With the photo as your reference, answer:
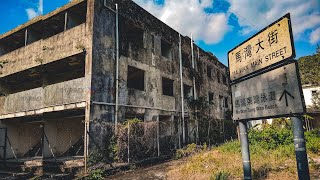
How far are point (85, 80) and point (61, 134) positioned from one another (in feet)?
15.5

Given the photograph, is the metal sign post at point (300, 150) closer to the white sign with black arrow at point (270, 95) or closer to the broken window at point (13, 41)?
the white sign with black arrow at point (270, 95)

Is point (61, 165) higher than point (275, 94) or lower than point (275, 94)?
lower

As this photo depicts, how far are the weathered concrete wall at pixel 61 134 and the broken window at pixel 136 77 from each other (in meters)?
4.05

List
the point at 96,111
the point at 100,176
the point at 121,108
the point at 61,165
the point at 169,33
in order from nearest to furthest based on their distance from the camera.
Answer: the point at 100,176 → the point at 61,165 → the point at 96,111 → the point at 121,108 → the point at 169,33

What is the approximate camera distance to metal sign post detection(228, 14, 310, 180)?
114 inches

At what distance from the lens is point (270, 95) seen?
3.34 metres

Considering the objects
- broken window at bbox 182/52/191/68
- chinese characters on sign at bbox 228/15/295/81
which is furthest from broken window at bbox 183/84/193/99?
chinese characters on sign at bbox 228/15/295/81

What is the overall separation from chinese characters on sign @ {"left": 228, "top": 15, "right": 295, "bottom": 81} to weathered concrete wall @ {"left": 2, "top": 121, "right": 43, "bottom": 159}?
14.0 meters

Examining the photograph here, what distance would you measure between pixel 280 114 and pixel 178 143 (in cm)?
1236

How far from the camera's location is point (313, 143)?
30.7ft

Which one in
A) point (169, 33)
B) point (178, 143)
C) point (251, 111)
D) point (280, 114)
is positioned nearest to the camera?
point (280, 114)

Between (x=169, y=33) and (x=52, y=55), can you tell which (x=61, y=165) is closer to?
(x=52, y=55)

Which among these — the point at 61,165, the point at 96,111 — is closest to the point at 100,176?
the point at 61,165

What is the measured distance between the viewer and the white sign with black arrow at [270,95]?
9.64 feet
